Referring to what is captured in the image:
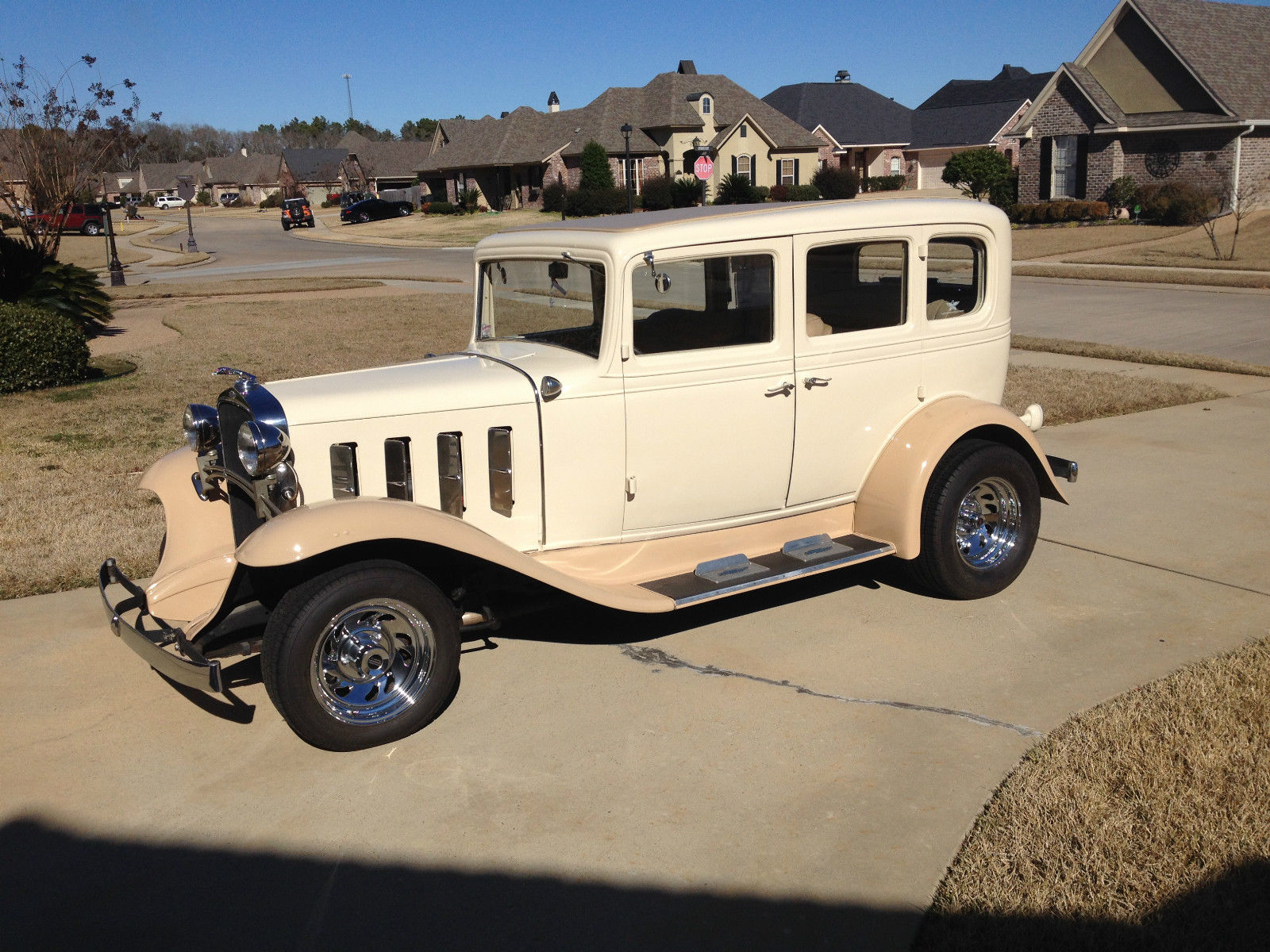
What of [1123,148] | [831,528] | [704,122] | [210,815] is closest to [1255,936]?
[831,528]

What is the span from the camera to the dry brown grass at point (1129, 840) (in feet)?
9.44

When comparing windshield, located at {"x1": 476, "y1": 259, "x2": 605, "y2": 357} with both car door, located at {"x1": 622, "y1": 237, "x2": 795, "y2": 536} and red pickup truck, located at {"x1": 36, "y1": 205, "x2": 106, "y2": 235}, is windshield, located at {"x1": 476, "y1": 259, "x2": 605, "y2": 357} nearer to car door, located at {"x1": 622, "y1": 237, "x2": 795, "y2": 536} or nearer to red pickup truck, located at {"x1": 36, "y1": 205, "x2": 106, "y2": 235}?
car door, located at {"x1": 622, "y1": 237, "x2": 795, "y2": 536}

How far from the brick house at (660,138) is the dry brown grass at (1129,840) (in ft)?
144

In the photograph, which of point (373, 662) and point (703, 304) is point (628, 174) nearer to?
point (703, 304)

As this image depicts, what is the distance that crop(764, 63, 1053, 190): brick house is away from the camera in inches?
2132

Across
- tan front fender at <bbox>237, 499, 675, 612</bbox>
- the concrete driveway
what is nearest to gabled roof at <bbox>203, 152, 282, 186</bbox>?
the concrete driveway

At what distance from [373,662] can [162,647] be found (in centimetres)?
83

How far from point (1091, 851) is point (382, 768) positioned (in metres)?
2.42

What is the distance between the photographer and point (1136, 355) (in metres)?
11.7

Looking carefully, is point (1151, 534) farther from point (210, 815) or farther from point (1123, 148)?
point (1123, 148)

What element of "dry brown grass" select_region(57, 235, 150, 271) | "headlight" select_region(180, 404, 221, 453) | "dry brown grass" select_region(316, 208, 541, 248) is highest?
"dry brown grass" select_region(316, 208, 541, 248)

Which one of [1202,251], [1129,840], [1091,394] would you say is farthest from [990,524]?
[1202,251]

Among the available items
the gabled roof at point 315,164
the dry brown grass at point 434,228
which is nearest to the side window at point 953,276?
the dry brown grass at point 434,228

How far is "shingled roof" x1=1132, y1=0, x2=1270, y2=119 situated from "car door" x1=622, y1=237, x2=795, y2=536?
106ft
